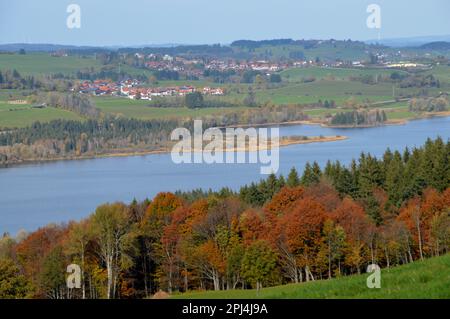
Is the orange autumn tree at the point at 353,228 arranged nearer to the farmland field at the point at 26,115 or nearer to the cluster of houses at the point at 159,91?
the farmland field at the point at 26,115

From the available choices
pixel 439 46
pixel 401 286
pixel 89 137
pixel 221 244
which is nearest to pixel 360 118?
pixel 89 137

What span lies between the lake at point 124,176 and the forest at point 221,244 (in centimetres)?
747

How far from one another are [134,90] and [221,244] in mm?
50271

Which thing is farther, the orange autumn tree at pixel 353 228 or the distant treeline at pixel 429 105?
the distant treeline at pixel 429 105

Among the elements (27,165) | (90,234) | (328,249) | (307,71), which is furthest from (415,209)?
(307,71)

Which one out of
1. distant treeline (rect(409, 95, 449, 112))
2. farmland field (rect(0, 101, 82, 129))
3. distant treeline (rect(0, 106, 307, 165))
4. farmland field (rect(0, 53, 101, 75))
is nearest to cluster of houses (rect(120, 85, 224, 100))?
farmland field (rect(0, 53, 101, 75))

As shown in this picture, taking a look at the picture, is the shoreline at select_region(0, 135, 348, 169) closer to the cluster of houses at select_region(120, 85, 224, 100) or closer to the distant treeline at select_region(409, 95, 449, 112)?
the distant treeline at select_region(409, 95, 449, 112)

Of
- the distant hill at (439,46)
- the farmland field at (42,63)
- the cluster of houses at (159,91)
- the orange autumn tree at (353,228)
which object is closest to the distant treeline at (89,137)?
the cluster of houses at (159,91)

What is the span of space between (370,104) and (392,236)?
133 feet

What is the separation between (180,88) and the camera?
63469 mm

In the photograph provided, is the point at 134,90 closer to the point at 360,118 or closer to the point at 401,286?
the point at 360,118

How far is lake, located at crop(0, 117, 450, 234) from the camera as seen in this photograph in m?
23.0

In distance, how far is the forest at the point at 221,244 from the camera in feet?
36.7
